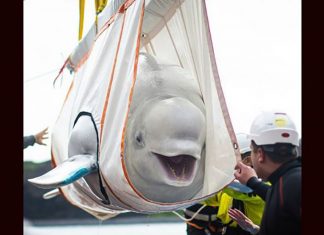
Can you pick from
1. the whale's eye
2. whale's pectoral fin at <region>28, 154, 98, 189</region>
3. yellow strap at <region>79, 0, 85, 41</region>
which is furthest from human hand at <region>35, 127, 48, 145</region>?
the whale's eye

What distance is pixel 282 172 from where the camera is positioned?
73.3 inches

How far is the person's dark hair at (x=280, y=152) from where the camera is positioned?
6.32ft

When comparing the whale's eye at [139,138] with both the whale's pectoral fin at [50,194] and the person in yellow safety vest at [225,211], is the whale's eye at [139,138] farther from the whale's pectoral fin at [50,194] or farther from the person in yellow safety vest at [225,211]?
the whale's pectoral fin at [50,194]

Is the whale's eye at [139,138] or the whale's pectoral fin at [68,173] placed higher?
the whale's eye at [139,138]

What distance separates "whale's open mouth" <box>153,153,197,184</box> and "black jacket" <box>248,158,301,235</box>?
577mm

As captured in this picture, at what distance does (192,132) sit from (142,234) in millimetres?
6738

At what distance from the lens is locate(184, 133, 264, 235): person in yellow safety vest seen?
3061 millimetres

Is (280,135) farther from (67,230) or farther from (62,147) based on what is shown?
(67,230)

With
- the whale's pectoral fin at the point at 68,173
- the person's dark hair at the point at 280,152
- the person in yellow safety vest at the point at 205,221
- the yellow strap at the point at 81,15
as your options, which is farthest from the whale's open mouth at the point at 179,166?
the yellow strap at the point at 81,15

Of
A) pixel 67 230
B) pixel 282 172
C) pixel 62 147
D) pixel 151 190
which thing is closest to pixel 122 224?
pixel 67 230

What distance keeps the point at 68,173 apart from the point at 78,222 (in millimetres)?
7687

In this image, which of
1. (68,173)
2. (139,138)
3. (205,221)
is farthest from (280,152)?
(205,221)

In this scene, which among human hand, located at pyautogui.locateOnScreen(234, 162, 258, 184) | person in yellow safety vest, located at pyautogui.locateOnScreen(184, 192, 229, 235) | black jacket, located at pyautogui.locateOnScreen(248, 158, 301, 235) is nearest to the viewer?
black jacket, located at pyautogui.locateOnScreen(248, 158, 301, 235)

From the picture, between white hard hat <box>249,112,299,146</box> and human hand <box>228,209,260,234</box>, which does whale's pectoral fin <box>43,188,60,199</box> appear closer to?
human hand <box>228,209,260,234</box>
